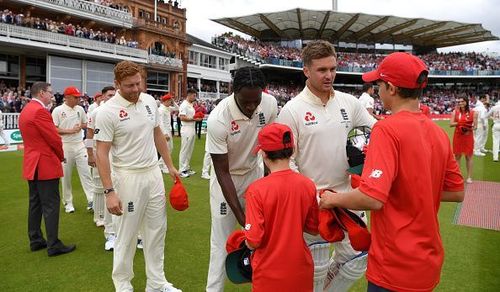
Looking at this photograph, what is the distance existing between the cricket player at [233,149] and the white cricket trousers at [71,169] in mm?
4965

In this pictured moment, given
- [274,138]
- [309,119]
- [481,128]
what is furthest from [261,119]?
[481,128]

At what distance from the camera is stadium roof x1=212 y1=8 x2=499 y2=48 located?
53.9m

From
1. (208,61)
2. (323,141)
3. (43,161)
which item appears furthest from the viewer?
(208,61)

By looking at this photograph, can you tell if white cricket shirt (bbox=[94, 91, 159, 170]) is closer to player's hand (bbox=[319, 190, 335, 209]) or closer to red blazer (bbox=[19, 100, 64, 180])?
red blazer (bbox=[19, 100, 64, 180])

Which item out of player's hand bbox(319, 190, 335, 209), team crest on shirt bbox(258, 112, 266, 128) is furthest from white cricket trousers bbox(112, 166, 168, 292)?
player's hand bbox(319, 190, 335, 209)

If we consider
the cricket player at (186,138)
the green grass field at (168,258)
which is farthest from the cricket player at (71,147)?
the cricket player at (186,138)

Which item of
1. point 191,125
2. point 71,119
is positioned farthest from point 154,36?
point 71,119

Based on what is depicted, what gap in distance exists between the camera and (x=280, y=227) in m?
2.67

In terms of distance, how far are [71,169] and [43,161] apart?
7.55 ft

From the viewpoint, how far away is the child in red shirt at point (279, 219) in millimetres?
2633

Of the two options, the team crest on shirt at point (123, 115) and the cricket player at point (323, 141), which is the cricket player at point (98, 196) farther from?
the cricket player at point (323, 141)

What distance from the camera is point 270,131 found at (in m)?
2.72

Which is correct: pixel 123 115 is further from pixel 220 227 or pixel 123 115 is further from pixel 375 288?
pixel 375 288

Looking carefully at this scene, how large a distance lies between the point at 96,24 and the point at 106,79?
17.3ft
